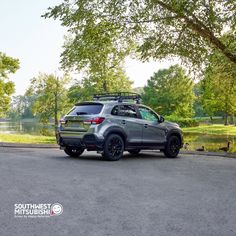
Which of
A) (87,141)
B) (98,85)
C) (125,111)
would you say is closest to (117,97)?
(125,111)

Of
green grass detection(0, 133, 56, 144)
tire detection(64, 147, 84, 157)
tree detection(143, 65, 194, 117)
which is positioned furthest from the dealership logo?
tree detection(143, 65, 194, 117)

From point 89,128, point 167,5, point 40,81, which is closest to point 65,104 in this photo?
point 40,81

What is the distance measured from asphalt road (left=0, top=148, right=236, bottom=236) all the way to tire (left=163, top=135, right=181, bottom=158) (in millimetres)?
2794

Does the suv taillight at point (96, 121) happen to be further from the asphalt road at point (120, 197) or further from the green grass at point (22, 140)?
the green grass at point (22, 140)

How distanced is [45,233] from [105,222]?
83 cm

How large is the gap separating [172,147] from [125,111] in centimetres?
238

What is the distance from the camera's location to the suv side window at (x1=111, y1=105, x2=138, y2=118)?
1210 cm

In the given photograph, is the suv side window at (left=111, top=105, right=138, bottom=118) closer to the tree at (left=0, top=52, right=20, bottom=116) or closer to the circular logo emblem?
the circular logo emblem

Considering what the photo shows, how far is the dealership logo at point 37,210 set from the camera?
5323 mm

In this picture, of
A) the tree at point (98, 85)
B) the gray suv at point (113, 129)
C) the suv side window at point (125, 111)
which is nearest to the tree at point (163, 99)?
the tree at point (98, 85)

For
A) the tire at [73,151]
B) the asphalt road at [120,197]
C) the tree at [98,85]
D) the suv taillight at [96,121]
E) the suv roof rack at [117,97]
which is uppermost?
the tree at [98,85]

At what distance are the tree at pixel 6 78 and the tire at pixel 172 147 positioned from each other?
115 ft

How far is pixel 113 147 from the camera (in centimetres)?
1177

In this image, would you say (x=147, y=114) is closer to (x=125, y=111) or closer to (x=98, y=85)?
(x=125, y=111)
